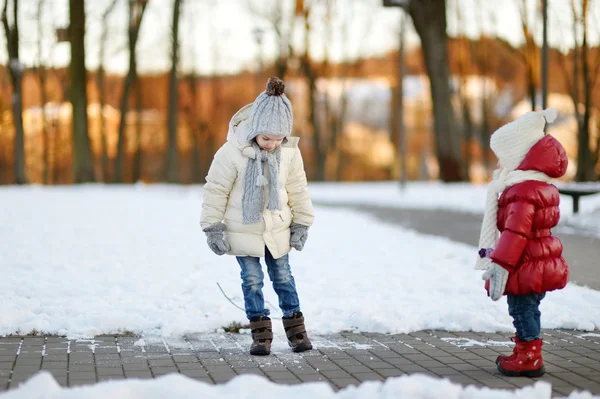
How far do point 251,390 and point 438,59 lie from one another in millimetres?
27779

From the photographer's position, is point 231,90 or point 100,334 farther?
point 231,90

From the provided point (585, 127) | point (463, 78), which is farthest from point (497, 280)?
point (463, 78)

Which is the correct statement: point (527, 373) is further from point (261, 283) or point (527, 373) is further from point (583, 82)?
point (583, 82)

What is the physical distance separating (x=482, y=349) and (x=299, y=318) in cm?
129

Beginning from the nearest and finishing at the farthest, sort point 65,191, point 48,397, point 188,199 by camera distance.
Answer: point 48,397, point 188,199, point 65,191

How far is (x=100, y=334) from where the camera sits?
7266 millimetres

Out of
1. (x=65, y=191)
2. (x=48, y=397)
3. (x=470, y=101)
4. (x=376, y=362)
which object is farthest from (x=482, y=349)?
(x=470, y=101)

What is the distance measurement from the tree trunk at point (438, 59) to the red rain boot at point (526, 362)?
26.4 metres

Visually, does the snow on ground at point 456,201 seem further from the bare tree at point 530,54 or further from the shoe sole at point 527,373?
the shoe sole at point 527,373

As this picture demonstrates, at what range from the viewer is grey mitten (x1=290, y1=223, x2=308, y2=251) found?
22.3 feet

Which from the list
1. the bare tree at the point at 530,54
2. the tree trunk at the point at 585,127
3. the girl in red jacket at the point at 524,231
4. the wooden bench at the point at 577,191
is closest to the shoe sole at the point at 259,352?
the girl in red jacket at the point at 524,231

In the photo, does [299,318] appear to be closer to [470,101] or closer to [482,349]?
[482,349]

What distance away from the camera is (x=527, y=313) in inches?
238

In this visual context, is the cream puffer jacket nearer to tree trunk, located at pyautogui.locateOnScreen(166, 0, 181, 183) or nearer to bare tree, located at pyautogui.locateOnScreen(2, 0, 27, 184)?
tree trunk, located at pyautogui.locateOnScreen(166, 0, 181, 183)
